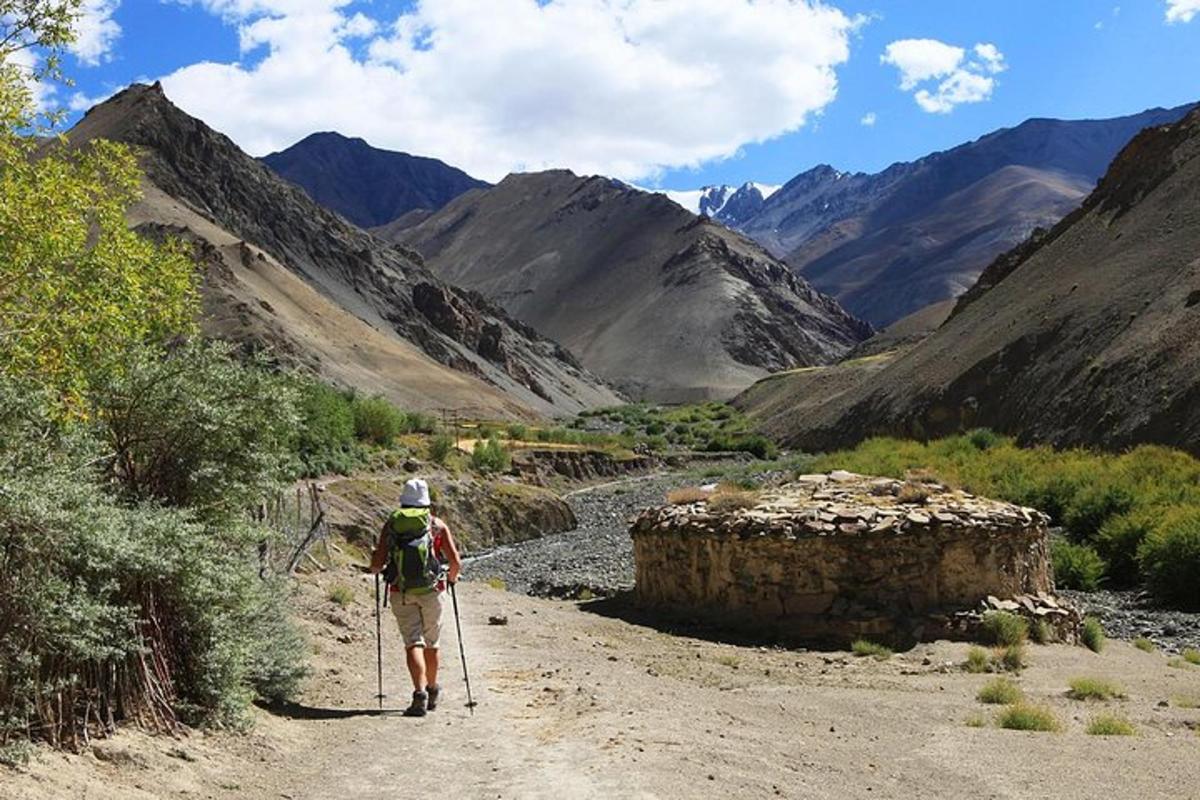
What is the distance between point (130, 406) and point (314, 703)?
328 centimetres

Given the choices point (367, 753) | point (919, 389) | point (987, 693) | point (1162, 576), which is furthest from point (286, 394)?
point (919, 389)

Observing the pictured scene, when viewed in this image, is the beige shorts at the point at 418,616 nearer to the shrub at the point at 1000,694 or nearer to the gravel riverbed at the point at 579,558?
the shrub at the point at 1000,694

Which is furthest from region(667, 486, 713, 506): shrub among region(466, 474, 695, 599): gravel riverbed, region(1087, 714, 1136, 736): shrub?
region(1087, 714, 1136, 736): shrub

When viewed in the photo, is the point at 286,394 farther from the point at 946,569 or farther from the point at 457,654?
the point at 946,569

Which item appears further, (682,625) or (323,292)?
(323,292)

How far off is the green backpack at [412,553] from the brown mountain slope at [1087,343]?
28.4m

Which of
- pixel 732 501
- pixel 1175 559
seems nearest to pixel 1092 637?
pixel 732 501

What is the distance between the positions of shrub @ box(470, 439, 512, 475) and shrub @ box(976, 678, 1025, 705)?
32.7m

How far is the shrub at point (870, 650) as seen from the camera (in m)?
15.4

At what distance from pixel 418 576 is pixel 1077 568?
63.0ft

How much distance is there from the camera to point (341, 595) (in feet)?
52.5

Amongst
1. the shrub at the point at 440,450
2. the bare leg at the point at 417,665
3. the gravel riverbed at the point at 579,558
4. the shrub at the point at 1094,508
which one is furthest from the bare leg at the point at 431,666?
the shrub at the point at 440,450

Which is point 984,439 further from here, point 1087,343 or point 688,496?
point 688,496

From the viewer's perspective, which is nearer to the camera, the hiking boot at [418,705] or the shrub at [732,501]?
the hiking boot at [418,705]
